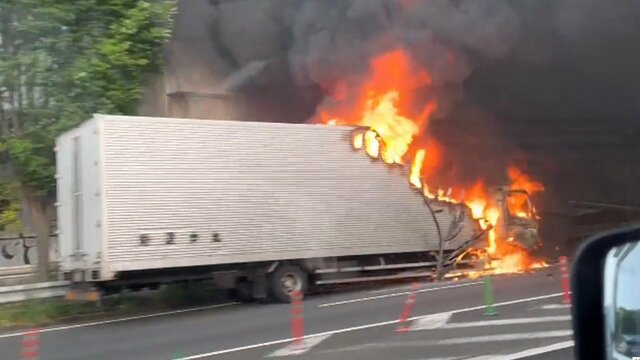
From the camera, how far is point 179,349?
1027cm

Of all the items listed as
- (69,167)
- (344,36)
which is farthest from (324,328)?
(344,36)

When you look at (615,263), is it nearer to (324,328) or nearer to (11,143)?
(324,328)

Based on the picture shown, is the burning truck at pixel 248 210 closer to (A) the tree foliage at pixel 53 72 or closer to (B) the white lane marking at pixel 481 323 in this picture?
(A) the tree foliage at pixel 53 72

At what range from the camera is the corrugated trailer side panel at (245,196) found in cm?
1389

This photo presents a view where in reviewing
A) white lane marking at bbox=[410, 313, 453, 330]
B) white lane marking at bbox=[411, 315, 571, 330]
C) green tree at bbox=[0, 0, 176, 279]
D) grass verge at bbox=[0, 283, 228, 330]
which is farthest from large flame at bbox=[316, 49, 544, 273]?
white lane marking at bbox=[411, 315, 571, 330]

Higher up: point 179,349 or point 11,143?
point 11,143

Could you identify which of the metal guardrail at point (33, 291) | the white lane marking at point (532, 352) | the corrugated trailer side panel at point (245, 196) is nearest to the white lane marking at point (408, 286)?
the corrugated trailer side panel at point (245, 196)

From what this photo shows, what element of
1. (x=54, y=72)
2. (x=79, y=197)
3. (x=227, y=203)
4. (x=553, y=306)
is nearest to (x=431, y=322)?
(x=553, y=306)

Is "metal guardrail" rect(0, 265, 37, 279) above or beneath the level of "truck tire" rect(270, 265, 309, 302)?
above

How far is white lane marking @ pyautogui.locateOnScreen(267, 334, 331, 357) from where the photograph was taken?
934 centimetres

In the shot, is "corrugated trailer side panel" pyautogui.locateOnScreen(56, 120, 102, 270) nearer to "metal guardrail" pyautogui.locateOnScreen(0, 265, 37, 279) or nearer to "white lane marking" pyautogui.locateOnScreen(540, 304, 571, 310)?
"metal guardrail" pyautogui.locateOnScreen(0, 265, 37, 279)

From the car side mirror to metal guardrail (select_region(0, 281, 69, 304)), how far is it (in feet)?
46.2

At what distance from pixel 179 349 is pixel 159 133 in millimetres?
4893

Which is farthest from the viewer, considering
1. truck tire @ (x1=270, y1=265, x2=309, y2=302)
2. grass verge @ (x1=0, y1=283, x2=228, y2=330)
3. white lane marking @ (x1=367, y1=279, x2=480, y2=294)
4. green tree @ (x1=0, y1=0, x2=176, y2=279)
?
white lane marking @ (x1=367, y1=279, x2=480, y2=294)
